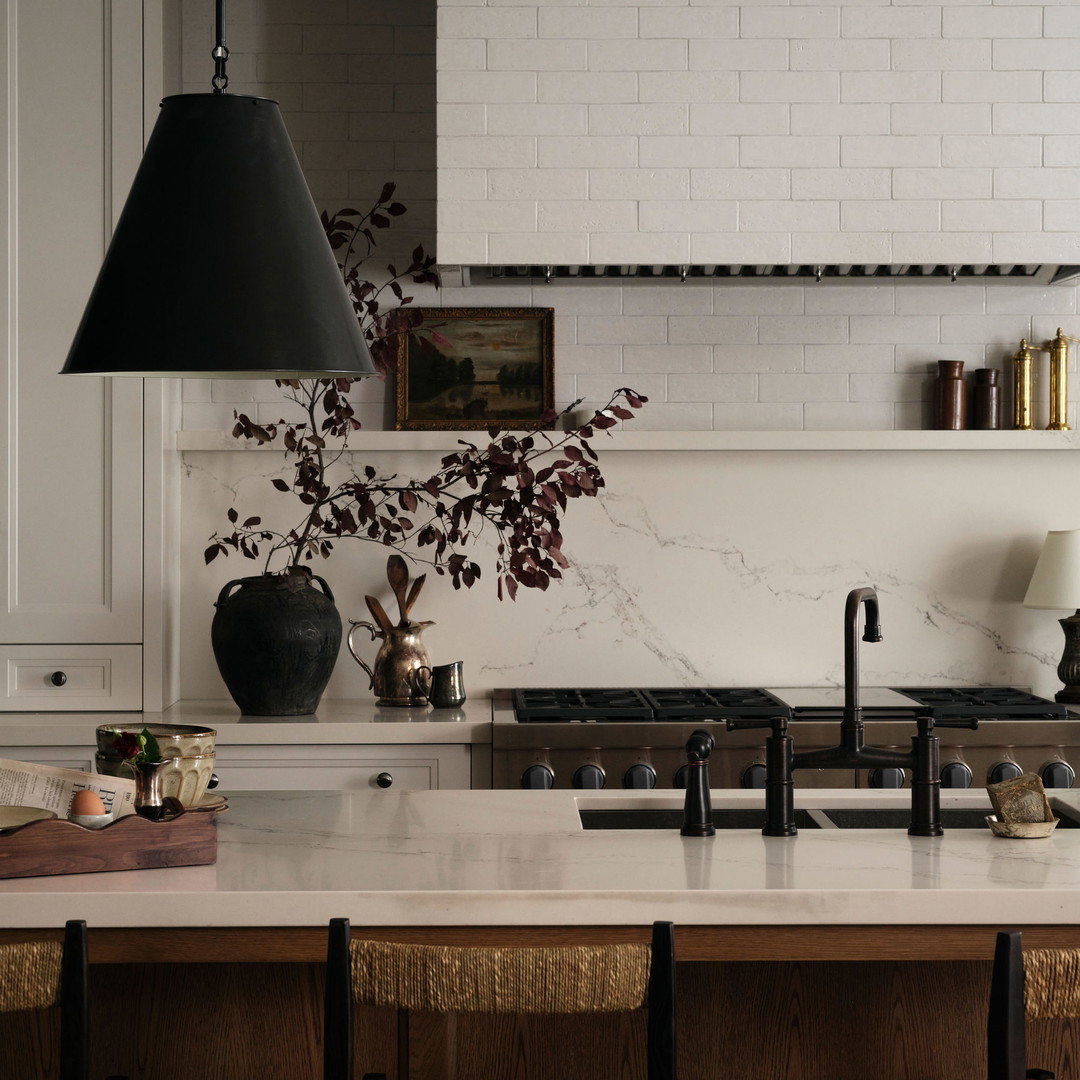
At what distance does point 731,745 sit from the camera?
340 cm

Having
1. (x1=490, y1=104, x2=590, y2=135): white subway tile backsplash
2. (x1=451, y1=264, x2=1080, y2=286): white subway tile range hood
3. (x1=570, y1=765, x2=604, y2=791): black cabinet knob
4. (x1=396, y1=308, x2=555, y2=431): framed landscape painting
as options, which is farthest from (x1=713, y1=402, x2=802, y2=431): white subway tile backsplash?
(x1=570, y1=765, x2=604, y2=791): black cabinet knob

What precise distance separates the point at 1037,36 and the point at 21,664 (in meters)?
3.42

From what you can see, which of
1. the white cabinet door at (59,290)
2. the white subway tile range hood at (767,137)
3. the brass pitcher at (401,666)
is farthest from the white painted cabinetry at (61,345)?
the white subway tile range hood at (767,137)

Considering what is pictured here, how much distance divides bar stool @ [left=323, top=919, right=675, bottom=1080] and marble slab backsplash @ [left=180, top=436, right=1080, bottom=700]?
2.47 metres

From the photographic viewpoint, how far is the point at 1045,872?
6.20 ft

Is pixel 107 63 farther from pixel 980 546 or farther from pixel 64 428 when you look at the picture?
pixel 980 546

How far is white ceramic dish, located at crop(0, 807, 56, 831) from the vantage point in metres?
2.02

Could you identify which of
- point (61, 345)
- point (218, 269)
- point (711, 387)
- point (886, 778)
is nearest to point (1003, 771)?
point (886, 778)

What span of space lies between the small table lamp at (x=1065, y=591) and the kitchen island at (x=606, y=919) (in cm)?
173

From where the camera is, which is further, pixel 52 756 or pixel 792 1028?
pixel 52 756

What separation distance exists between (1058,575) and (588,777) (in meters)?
1.61

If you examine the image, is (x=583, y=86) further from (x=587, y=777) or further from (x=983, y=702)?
(x=983, y=702)

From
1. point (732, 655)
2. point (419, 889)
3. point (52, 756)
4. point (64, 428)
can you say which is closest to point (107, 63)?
point (64, 428)

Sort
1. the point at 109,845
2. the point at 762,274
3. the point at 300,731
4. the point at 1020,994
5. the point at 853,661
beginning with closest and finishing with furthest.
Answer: the point at 1020,994
the point at 109,845
the point at 853,661
the point at 300,731
the point at 762,274
